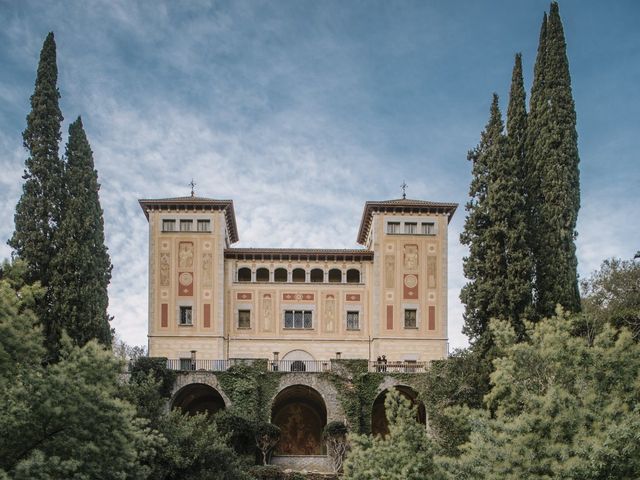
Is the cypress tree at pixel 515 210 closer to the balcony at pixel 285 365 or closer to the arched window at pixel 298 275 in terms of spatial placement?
the balcony at pixel 285 365

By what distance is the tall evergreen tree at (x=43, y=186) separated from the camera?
33188 mm

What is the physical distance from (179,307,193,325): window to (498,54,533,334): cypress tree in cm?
2113

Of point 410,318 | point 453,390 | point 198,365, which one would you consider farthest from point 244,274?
point 453,390

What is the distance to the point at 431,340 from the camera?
45.5m

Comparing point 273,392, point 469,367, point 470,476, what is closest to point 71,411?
point 470,476

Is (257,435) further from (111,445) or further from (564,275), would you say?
(111,445)

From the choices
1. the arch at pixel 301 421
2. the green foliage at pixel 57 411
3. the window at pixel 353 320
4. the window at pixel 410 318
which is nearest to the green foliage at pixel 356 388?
the arch at pixel 301 421

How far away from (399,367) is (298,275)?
414 inches

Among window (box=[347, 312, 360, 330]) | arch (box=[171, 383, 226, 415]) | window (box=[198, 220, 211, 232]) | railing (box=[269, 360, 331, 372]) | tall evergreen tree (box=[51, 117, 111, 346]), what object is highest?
window (box=[198, 220, 211, 232])

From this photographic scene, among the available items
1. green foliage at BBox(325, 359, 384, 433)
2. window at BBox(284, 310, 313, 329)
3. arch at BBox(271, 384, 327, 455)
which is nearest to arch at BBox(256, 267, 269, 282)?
window at BBox(284, 310, 313, 329)

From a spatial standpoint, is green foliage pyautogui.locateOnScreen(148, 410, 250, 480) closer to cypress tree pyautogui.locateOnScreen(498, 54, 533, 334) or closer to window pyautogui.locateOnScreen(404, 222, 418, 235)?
cypress tree pyautogui.locateOnScreen(498, 54, 533, 334)

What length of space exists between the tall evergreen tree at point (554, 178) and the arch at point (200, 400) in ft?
63.8

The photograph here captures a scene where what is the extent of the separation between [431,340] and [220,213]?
16.1 metres

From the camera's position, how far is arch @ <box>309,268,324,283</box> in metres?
47.9
